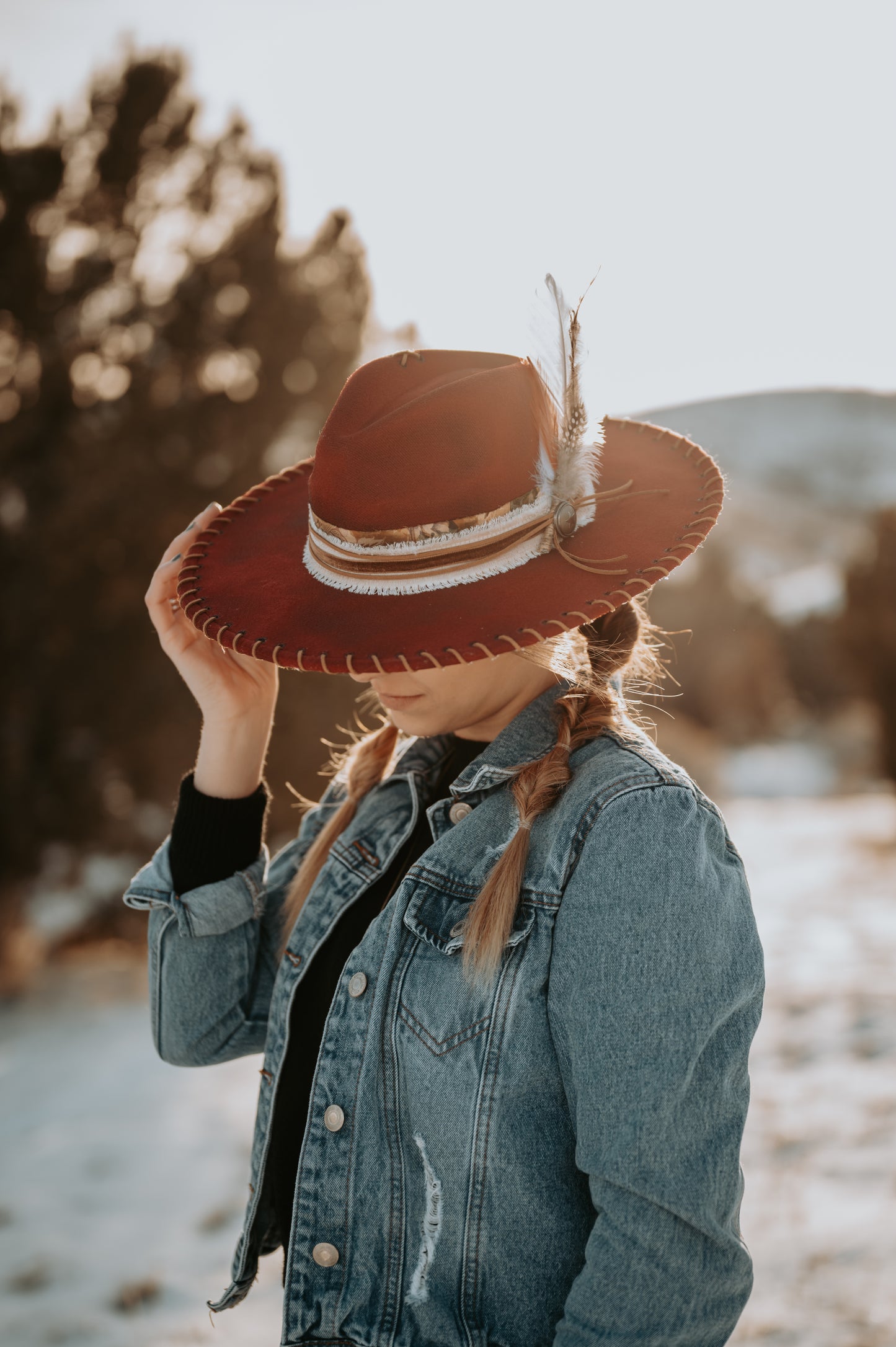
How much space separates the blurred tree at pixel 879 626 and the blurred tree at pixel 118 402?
6007mm

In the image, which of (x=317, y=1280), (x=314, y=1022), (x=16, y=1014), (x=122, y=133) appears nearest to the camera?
(x=317, y=1280)

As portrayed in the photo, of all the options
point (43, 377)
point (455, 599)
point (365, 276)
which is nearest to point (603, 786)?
point (455, 599)

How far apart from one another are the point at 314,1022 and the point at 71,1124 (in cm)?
327

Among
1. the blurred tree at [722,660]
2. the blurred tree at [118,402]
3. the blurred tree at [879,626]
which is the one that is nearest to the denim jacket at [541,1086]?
the blurred tree at [118,402]

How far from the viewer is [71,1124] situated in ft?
13.3

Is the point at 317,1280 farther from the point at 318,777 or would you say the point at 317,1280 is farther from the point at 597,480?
the point at 318,777

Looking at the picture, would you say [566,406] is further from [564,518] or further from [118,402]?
[118,402]

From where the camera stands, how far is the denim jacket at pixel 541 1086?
104 cm

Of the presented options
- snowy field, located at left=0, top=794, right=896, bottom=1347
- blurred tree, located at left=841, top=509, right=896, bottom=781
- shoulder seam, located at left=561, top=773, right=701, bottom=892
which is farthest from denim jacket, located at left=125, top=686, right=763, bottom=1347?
blurred tree, located at left=841, top=509, right=896, bottom=781

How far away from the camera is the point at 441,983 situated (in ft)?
4.00

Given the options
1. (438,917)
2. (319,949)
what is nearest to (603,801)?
(438,917)

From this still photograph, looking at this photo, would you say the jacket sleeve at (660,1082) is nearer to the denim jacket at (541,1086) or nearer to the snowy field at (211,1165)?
the denim jacket at (541,1086)

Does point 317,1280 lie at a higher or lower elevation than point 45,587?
higher

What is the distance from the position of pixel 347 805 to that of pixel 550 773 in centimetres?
50
